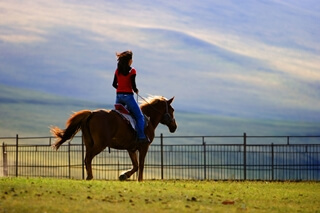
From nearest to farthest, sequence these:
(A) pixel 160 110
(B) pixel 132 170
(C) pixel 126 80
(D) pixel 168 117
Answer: (C) pixel 126 80 < (B) pixel 132 170 < (A) pixel 160 110 < (D) pixel 168 117

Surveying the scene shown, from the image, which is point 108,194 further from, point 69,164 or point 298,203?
point 69,164

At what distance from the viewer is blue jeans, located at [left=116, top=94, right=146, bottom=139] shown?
23.2 m

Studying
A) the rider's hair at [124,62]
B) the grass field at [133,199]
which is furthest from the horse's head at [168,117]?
the grass field at [133,199]

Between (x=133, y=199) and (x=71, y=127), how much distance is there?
525cm

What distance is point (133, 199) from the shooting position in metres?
18.5

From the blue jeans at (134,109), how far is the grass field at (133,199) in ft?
7.17

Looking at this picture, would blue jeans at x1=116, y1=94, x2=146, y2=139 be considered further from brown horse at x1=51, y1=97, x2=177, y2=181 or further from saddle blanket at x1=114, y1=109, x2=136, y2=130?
brown horse at x1=51, y1=97, x2=177, y2=181

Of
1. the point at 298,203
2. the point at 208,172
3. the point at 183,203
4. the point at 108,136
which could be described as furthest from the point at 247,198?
the point at 208,172

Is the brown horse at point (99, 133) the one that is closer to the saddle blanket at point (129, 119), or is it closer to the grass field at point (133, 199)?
the saddle blanket at point (129, 119)

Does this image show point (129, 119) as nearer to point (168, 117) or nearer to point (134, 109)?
point (134, 109)

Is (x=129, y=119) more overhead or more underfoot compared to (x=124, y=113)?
more underfoot

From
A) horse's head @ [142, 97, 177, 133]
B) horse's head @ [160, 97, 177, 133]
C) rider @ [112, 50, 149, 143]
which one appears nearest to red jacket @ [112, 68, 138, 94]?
rider @ [112, 50, 149, 143]

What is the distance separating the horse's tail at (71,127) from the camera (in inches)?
902

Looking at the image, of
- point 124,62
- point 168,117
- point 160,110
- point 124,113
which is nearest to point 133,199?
point 124,113
